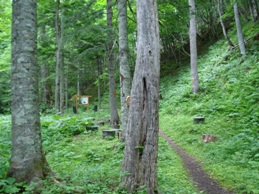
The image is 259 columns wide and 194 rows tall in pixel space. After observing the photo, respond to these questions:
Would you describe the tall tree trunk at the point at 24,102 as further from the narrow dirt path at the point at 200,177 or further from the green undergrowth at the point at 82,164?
the narrow dirt path at the point at 200,177

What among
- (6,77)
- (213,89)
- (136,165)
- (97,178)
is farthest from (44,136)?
(6,77)

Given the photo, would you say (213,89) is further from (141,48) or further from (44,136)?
(141,48)

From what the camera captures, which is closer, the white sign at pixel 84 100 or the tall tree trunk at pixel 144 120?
the tall tree trunk at pixel 144 120

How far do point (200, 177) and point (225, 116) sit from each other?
5.05m

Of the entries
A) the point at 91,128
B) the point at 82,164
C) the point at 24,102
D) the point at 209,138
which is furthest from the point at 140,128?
Result: the point at 91,128

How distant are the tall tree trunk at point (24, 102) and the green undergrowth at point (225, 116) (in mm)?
3844

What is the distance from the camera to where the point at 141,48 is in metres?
4.21

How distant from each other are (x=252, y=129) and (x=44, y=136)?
712 cm

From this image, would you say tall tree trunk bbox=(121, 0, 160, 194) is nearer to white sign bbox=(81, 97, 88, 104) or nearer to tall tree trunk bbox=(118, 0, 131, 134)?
tall tree trunk bbox=(118, 0, 131, 134)

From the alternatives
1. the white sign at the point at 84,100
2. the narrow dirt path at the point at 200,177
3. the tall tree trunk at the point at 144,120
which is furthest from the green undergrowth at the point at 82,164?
the white sign at the point at 84,100

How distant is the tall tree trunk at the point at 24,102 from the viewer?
11.9ft

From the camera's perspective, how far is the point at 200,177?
550 centimetres

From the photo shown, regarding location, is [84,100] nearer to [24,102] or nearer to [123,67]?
[123,67]

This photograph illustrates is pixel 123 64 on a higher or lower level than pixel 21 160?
higher
